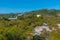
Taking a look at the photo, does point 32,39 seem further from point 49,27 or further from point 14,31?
point 49,27

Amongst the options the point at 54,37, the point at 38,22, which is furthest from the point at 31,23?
the point at 54,37

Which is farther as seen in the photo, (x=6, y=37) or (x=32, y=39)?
(x=32, y=39)

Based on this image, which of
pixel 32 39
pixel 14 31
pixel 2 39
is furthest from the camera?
pixel 32 39

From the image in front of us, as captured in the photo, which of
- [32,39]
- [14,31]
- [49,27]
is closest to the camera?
[14,31]

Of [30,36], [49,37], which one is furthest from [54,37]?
[30,36]

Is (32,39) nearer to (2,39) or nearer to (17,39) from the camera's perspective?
(17,39)

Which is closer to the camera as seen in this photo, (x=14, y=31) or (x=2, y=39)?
(x=2, y=39)

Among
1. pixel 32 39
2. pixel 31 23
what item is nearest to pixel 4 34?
pixel 32 39

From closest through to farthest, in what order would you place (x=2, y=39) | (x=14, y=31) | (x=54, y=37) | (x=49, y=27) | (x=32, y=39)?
(x=2, y=39) < (x=14, y=31) < (x=32, y=39) < (x=54, y=37) < (x=49, y=27)
